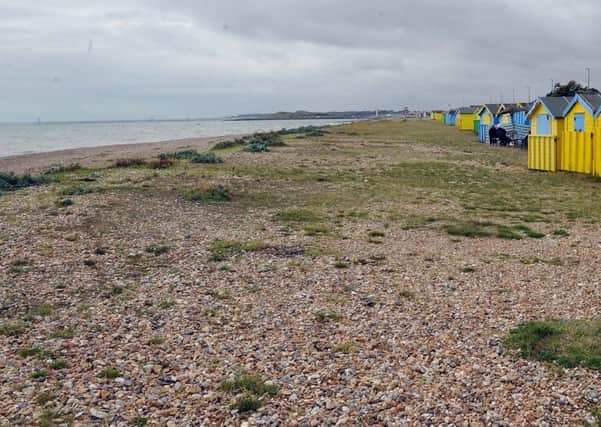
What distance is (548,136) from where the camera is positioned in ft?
87.2

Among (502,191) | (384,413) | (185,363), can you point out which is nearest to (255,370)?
(185,363)

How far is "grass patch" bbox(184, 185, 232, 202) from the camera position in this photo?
1784 cm

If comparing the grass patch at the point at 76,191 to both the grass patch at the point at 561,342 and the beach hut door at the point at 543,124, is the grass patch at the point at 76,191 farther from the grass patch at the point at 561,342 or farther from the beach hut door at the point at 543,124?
the beach hut door at the point at 543,124

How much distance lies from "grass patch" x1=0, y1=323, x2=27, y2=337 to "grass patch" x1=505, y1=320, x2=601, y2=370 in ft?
20.5

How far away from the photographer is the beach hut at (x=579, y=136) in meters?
23.7

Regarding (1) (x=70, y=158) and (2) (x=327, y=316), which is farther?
(1) (x=70, y=158)

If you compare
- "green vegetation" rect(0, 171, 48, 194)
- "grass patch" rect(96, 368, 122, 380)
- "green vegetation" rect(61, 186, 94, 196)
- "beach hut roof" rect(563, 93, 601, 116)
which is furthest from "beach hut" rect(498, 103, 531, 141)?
"grass patch" rect(96, 368, 122, 380)

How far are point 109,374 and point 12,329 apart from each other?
214cm

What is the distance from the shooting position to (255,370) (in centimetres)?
643

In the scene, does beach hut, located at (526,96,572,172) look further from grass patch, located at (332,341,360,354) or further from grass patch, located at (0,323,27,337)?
grass patch, located at (0,323,27,337)

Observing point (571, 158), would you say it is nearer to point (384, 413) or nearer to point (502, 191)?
point (502, 191)

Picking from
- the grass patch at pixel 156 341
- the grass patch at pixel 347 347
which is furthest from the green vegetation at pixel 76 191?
the grass patch at pixel 347 347

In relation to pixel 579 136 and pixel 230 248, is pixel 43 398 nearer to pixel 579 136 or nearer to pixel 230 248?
pixel 230 248

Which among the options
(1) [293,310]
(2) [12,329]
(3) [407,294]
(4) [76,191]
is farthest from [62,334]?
(4) [76,191]
